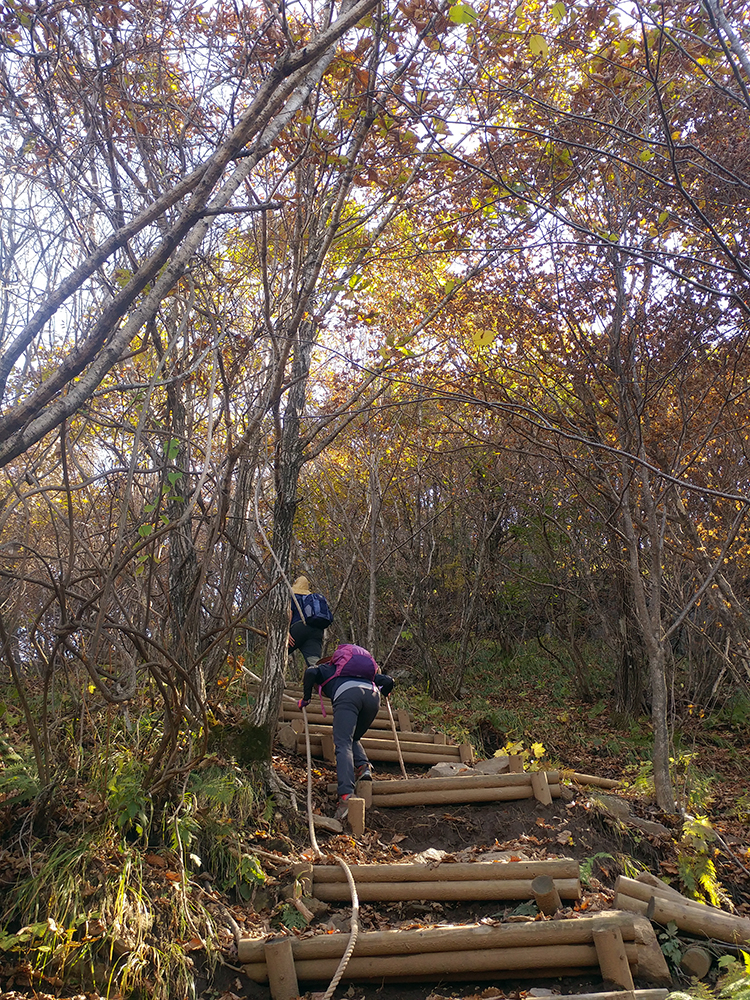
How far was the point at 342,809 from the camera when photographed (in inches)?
225

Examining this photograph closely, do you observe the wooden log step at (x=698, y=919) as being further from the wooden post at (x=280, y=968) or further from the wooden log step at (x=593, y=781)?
the wooden log step at (x=593, y=781)

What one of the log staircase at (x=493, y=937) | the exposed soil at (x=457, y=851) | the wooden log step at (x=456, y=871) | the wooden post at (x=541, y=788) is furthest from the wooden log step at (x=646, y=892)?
the wooden post at (x=541, y=788)

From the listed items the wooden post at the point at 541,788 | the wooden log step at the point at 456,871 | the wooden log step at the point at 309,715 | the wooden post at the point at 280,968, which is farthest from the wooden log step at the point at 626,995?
the wooden log step at the point at 309,715

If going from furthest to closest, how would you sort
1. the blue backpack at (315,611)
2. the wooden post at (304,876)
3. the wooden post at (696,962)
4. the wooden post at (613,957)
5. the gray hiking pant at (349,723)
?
the blue backpack at (315,611) < the gray hiking pant at (349,723) < the wooden post at (304,876) < the wooden post at (696,962) < the wooden post at (613,957)

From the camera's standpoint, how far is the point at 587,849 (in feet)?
17.8

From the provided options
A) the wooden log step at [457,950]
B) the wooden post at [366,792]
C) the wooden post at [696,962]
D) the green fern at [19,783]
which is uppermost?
the green fern at [19,783]

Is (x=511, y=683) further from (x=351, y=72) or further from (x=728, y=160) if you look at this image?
(x=351, y=72)

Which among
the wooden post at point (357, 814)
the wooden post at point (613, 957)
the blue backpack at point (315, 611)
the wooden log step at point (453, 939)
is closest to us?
the wooden post at point (613, 957)

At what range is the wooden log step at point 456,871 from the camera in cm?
442

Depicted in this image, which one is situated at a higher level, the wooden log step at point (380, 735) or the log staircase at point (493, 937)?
the wooden log step at point (380, 735)

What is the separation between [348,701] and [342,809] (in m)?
0.86

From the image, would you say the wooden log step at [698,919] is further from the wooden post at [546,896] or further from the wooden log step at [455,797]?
the wooden log step at [455,797]

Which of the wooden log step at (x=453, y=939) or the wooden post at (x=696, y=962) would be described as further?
the wooden post at (x=696, y=962)

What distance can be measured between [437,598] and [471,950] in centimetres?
1106
